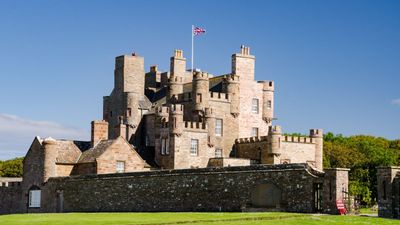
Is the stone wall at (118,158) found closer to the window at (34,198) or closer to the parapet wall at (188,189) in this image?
the parapet wall at (188,189)

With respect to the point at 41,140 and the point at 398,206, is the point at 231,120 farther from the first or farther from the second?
the point at 398,206

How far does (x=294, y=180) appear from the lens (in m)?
45.7

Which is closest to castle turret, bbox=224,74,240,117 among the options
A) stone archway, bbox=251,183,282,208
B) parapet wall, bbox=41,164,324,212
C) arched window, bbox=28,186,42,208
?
arched window, bbox=28,186,42,208

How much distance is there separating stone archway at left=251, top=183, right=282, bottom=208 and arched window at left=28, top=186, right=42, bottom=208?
25.0 m

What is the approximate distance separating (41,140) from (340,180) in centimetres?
3215

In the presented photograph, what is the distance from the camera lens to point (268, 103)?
80312 millimetres

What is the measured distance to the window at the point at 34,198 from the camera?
217 feet

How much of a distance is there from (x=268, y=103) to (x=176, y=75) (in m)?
9.93

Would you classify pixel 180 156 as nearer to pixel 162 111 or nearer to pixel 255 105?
pixel 162 111

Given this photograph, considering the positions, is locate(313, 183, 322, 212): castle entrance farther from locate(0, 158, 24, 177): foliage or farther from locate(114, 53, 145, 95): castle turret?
locate(0, 158, 24, 177): foliage

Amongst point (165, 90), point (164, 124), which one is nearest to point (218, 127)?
point (164, 124)

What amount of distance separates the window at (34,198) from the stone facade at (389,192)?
32976 mm

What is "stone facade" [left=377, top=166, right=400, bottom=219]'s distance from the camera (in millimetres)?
41688

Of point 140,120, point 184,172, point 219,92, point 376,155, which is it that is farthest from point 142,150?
point 376,155
